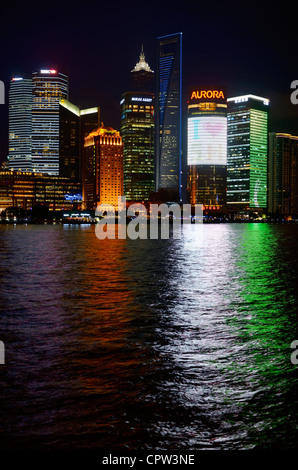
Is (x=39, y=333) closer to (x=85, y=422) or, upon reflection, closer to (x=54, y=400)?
(x=54, y=400)

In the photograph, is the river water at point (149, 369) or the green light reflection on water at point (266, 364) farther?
the green light reflection on water at point (266, 364)

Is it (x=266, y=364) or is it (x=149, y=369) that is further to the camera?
(x=266, y=364)

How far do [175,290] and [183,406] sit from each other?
17326mm

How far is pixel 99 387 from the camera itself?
10719 millimetres

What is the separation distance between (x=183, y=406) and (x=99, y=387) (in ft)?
6.91

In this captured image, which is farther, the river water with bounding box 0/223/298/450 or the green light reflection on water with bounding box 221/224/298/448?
the green light reflection on water with bounding box 221/224/298/448

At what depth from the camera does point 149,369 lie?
12070 mm

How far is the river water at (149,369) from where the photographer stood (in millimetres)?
8500

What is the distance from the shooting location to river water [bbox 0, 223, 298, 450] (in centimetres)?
850

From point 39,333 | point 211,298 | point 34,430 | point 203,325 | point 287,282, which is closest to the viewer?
point 34,430
